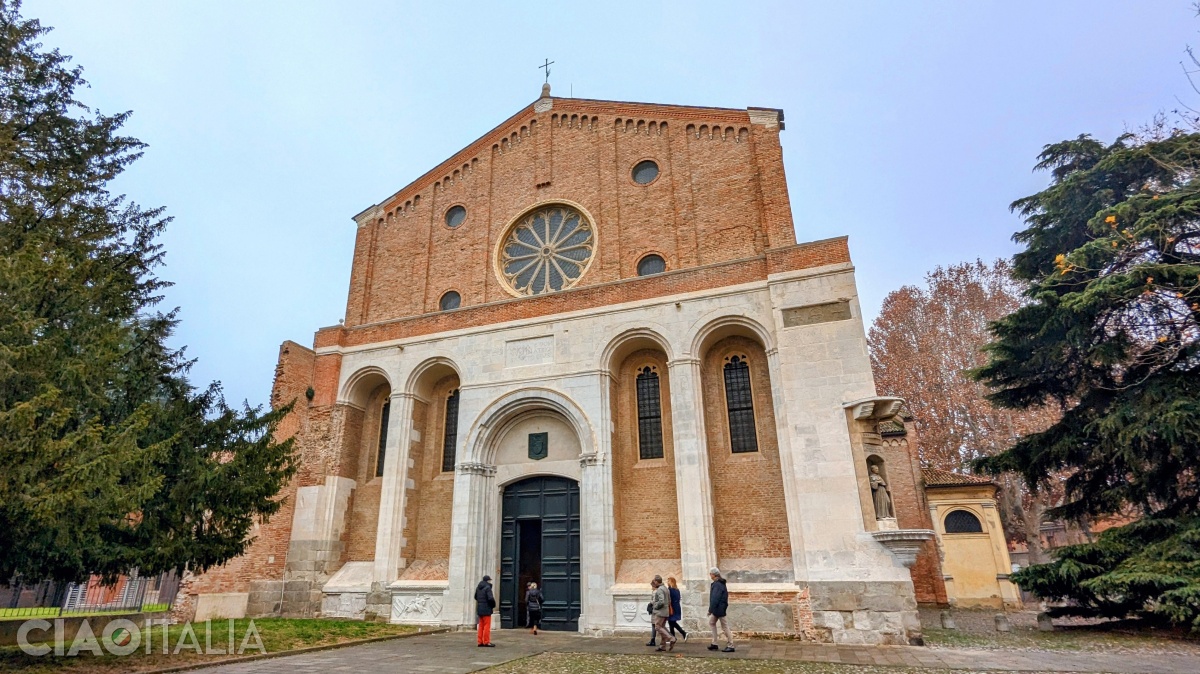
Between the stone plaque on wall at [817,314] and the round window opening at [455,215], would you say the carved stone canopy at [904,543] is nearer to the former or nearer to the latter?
the stone plaque on wall at [817,314]

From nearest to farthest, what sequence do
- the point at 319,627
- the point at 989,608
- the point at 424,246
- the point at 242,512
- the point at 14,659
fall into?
the point at 14,659 → the point at 242,512 → the point at 319,627 → the point at 424,246 → the point at 989,608

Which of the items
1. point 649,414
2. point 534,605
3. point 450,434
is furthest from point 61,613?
point 649,414

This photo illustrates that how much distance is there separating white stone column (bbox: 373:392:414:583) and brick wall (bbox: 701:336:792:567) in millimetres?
7543

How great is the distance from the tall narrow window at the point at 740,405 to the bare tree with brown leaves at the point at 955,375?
14.1m

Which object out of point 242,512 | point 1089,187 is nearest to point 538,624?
point 242,512

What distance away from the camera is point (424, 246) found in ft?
60.8

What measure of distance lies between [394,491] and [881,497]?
10914 millimetres

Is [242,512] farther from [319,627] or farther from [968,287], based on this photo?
[968,287]

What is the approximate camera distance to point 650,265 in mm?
15820

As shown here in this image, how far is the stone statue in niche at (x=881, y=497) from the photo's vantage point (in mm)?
11219

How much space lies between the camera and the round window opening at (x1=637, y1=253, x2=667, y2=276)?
1567 centimetres

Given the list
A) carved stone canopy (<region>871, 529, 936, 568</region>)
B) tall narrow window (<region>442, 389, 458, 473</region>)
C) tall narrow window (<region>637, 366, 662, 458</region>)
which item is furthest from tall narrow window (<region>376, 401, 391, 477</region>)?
carved stone canopy (<region>871, 529, 936, 568</region>)

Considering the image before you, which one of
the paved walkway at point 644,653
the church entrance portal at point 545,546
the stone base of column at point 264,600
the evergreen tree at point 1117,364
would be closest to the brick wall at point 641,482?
the church entrance portal at point 545,546

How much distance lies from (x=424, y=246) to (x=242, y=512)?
10103 mm
